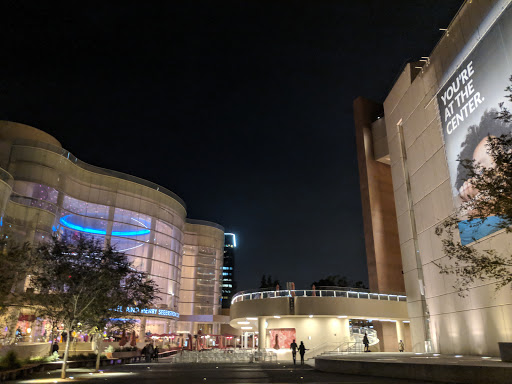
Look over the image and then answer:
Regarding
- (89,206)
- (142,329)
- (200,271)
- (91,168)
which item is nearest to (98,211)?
(89,206)

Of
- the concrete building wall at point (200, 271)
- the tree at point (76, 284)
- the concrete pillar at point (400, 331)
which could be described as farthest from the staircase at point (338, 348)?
the concrete building wall at point (200, 271)

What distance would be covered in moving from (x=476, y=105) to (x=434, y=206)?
8249 mm

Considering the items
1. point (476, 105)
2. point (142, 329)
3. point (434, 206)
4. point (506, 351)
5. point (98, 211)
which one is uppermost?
point (98, 211)

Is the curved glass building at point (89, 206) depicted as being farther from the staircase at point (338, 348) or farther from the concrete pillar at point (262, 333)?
the staircase at point (338, 348)

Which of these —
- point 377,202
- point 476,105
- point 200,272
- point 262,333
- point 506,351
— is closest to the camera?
point 506,351

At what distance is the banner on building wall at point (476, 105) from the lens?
21.8 metres

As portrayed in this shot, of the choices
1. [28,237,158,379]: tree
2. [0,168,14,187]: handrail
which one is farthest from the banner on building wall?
[0,168,14,187]: handrail

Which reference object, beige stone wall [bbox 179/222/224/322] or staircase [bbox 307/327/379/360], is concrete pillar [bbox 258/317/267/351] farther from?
beige stone wall [bbox 179/222/224/322]

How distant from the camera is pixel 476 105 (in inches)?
949

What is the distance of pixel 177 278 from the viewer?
73.6m

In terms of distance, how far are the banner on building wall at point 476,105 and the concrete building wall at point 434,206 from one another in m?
0.81

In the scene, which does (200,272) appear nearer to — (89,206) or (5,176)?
(89,206)

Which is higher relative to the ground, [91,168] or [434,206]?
[91,168]

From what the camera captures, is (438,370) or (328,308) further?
(328,308)
